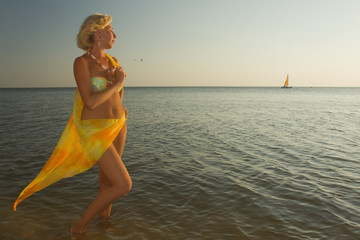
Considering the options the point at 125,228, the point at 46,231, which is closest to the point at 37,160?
the point at 46,231

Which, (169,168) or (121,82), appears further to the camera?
(169,168)

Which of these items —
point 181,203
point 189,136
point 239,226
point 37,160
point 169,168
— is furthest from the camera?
point 189,136

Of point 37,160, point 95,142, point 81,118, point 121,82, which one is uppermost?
point 121,82

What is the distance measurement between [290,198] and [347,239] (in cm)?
141

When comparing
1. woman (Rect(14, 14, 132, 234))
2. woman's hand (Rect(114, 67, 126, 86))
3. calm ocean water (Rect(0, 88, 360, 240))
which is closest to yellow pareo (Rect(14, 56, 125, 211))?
woman (Rect(14, 14, 132, 234))

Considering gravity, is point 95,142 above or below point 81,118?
below

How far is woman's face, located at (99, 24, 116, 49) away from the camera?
3147 millimetres

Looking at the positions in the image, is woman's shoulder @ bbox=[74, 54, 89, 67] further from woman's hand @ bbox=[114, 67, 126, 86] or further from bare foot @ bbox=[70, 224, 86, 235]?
bare foot @ bbox=[70, 224, 86, 235]

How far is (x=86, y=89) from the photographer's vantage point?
2918 mm

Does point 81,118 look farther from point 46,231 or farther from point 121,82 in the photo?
point 46,231

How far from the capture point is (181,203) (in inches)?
188

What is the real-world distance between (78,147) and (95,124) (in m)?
0.39

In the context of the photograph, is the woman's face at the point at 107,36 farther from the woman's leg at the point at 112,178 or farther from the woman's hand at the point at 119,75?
the woman's leg at the point at 112,178

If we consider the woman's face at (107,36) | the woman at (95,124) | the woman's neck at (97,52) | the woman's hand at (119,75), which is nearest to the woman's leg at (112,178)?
the woman at (95,124)
